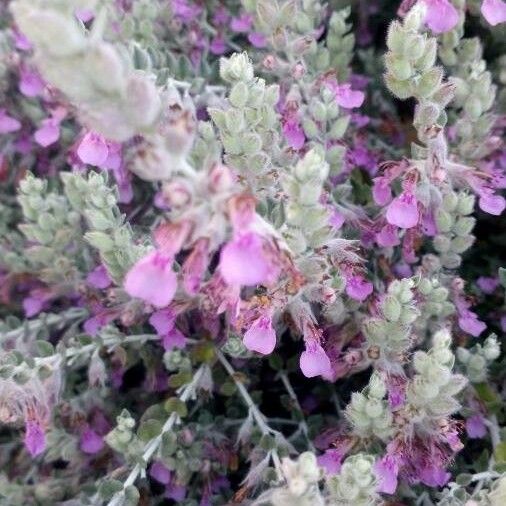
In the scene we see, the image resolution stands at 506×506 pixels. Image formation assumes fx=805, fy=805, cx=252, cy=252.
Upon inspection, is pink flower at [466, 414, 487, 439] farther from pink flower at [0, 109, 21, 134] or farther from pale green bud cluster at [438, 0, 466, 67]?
pink flower at [0, 109, 21, 134]

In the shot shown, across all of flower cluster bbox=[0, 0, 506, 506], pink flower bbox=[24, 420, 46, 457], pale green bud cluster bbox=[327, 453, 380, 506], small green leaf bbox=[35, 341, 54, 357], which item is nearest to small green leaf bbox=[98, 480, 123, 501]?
flower cluster bbox=[0, 0, 506, 506]

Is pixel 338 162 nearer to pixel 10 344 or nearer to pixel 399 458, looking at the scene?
pixel 399 458

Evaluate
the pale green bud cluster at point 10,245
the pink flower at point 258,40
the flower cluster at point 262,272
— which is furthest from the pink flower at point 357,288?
the pale green bud cluster at point 10,245

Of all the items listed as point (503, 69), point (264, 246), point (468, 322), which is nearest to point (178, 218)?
point (264, 246)

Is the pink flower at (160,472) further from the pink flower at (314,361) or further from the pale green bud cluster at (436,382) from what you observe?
the pale green bud cluster at (436,382)

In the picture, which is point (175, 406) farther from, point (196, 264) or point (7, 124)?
point (7, 124)

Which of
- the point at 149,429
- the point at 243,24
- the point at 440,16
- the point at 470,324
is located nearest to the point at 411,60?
the point at 440,16

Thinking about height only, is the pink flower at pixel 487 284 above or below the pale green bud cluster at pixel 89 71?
below
